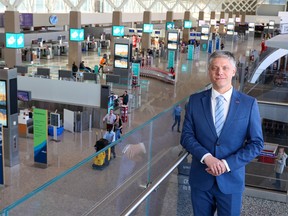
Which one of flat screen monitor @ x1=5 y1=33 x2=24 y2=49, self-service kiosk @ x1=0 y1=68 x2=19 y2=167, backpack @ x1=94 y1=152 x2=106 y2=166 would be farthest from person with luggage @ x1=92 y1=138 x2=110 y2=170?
flat screen monitor @ x1=5 y1=33 x2=24 y2=49

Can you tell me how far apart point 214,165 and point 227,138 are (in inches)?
10.6

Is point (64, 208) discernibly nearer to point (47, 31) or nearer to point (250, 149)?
point (250, 149)

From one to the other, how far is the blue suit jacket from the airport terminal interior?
530mm

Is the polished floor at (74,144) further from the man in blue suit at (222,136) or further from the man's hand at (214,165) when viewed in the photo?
the man's hand at (214,165)

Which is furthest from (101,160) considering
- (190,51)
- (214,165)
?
(190,51)

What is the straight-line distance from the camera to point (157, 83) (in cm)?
2828

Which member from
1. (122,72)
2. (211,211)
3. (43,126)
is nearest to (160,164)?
(211,211)

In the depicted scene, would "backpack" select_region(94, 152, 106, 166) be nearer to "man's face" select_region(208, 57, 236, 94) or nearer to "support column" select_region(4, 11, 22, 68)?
"man's face" select_region(208, 57, 236, 94)

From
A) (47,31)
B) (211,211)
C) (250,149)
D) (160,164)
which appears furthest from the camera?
(47,31)

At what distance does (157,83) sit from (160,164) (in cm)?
2381

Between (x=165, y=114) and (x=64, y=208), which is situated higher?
(x=165, y=114)

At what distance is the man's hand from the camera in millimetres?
3457

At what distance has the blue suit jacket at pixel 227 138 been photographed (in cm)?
355

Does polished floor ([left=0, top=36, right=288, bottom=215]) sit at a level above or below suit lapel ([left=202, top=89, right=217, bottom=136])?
below
